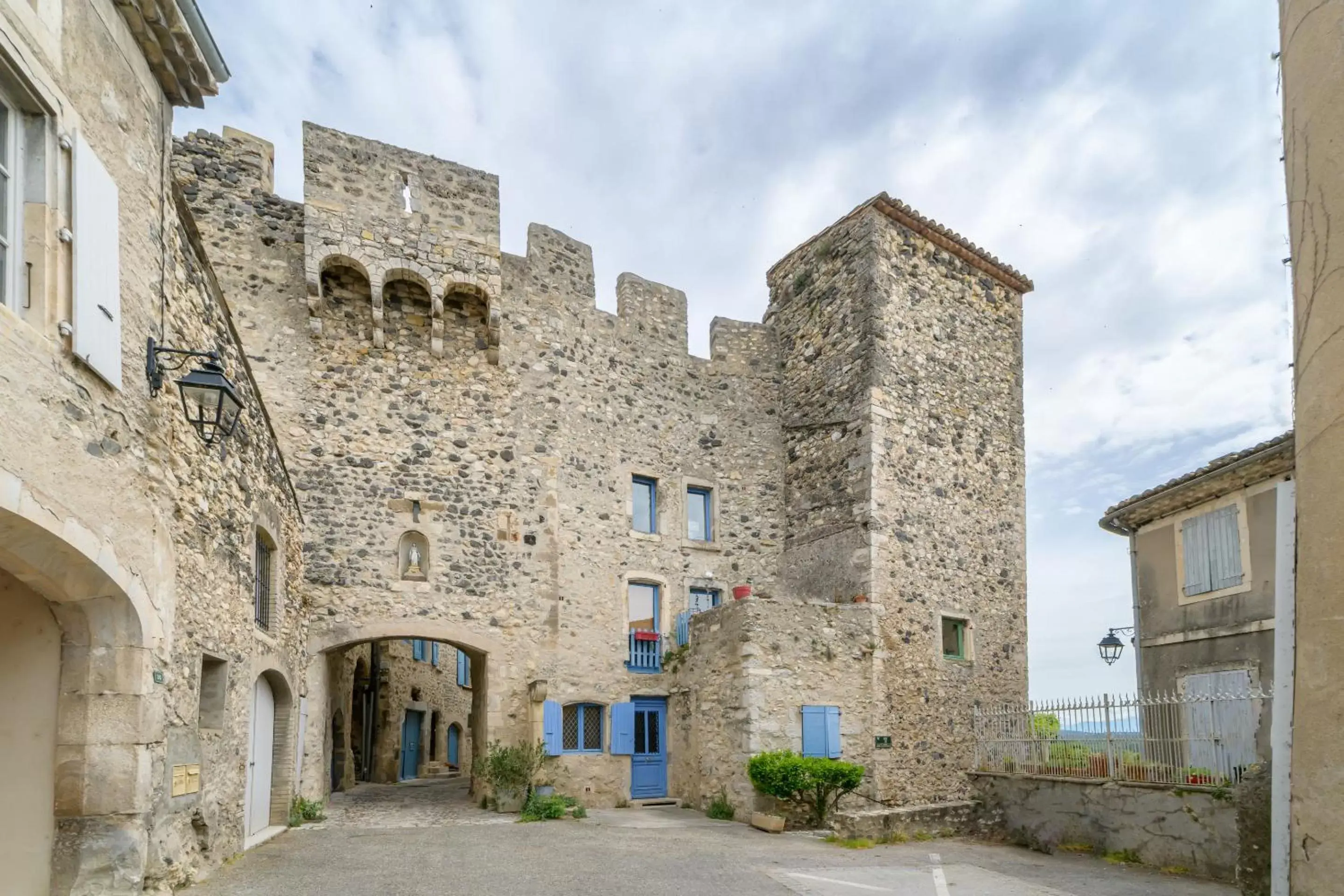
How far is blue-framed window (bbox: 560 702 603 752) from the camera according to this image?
13.4 metres

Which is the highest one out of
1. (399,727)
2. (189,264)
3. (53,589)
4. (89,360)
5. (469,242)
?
(469,242)

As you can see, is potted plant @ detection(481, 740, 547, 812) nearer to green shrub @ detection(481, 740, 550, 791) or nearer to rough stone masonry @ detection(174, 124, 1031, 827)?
green shrub @ detection(481, 740, 550, 791)

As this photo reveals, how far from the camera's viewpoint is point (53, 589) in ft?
16.0

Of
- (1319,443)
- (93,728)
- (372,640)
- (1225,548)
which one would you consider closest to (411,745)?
(372,640)

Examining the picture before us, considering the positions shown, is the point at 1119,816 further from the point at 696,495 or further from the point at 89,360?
the point at 89,360

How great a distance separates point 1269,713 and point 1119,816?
1.76 metres

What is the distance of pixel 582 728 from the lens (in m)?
13.6

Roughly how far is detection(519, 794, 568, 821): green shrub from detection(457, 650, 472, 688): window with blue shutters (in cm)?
1210

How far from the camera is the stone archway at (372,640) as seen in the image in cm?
1197

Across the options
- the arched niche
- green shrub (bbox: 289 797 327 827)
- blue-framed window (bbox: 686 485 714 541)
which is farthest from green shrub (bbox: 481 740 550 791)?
blue-framed window (bbox: 686 485 714 541)

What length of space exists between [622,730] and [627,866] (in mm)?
5456

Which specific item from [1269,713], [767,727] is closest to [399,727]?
[767,727]

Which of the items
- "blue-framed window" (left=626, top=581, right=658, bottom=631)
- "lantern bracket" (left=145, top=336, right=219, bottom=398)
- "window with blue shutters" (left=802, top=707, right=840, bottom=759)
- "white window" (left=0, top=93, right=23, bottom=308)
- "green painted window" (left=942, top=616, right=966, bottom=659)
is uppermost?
"white window" (left=0, top=93, right=23, bottom=308)

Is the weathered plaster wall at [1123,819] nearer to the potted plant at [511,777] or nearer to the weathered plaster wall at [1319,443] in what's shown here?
the weathered plaster wall at [1319,443]
